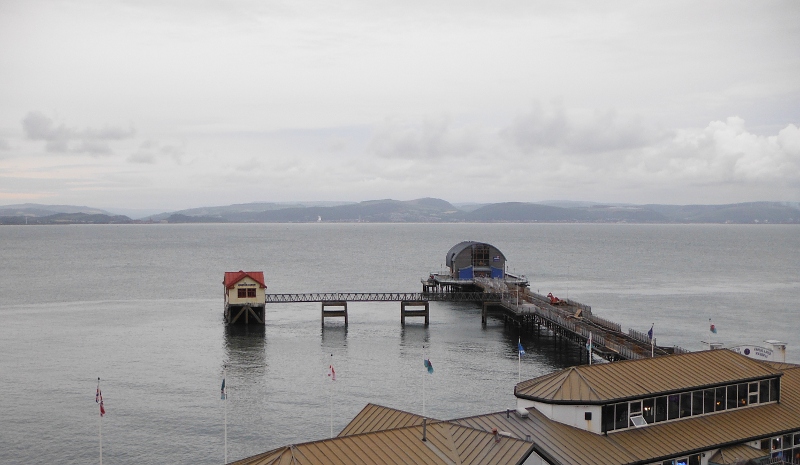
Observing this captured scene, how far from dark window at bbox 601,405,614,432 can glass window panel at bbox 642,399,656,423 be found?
66.3 inches

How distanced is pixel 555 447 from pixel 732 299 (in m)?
79.5

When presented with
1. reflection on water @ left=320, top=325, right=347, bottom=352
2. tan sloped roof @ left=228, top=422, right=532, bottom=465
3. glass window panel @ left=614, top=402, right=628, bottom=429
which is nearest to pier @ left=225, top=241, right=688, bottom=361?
reflection on water @ left=320, top=325, right=347, bottom=352

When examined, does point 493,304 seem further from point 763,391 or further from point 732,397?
point 732,397

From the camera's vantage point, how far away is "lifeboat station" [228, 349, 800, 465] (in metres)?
23.4

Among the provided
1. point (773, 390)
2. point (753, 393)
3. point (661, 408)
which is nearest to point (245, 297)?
point (661, 408)

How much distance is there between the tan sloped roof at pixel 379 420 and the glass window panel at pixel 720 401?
12616mm

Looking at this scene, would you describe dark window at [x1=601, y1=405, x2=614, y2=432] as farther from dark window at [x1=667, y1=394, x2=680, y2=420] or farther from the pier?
the pier

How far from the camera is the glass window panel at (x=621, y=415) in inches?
1110

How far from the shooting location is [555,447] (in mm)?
26266

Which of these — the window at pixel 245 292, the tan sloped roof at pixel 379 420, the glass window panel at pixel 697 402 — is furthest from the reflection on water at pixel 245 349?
the glass window panel at pixel 697 402

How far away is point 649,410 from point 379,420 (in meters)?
10.2

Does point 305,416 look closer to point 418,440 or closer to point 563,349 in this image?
point 418,440

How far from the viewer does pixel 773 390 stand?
32.0 meters

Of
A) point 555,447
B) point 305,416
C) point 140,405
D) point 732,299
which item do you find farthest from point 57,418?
point 732,299
